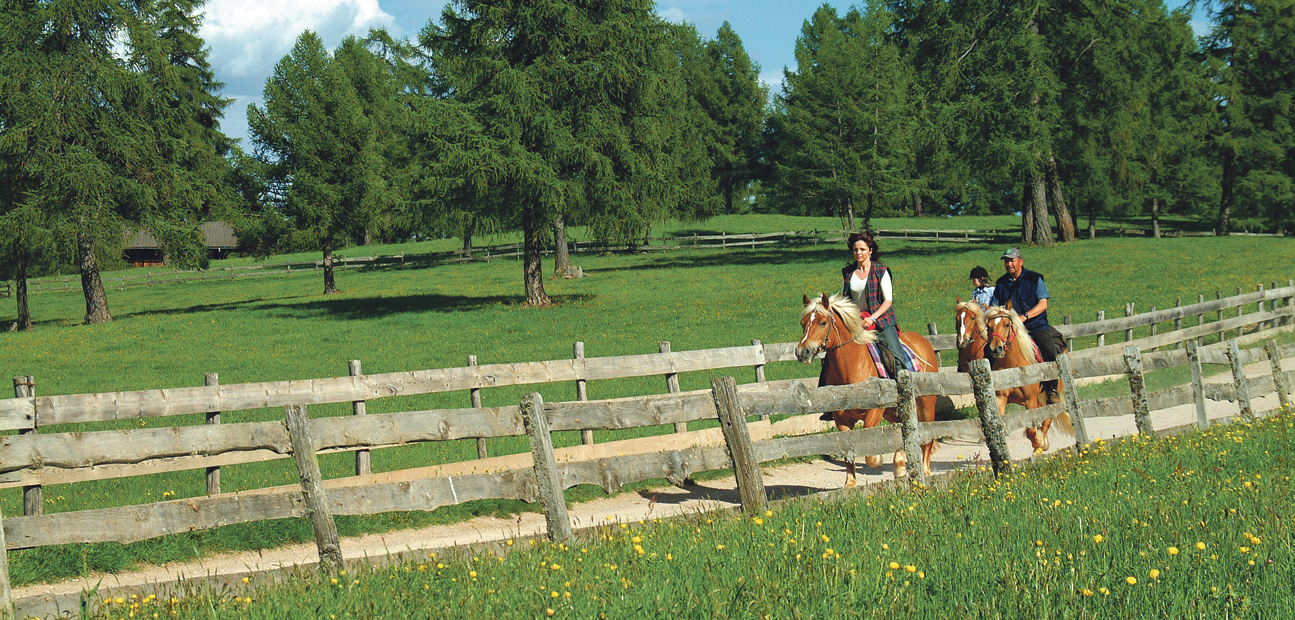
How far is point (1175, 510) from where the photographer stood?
6898 mm

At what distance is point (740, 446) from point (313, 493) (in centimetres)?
318

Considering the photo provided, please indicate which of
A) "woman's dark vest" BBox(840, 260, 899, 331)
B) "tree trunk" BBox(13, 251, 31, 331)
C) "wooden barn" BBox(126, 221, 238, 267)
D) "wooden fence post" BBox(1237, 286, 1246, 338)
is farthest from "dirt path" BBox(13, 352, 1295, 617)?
"wooden barn" BBox(126, 221, 238, 267)

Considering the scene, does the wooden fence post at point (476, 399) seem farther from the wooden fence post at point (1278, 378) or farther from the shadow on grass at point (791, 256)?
the shadow on grass at point (791, 256)

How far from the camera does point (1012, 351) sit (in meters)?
12.4

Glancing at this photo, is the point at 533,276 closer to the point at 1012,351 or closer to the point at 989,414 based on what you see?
the point at 1012,351

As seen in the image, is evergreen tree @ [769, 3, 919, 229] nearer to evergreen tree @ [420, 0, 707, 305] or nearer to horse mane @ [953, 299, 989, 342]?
evergreen tree @ [420, 0, 707, 305]

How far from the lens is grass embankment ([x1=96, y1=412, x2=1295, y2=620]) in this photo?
5.09 metres

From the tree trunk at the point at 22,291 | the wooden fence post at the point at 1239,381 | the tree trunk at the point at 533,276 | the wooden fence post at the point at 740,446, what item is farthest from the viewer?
the tree trunk at the point at 22,291

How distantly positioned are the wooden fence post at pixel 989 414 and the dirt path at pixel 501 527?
0.57 metres

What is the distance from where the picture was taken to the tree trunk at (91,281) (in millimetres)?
36219

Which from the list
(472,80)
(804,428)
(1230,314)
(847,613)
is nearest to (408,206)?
(472,80)

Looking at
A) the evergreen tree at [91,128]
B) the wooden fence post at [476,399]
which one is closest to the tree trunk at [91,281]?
the evergreen tree at [91,128]

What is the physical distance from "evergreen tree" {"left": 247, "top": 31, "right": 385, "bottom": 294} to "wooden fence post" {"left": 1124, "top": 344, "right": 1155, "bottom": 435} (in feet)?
123

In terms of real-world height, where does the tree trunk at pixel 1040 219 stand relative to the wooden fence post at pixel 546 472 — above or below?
above
